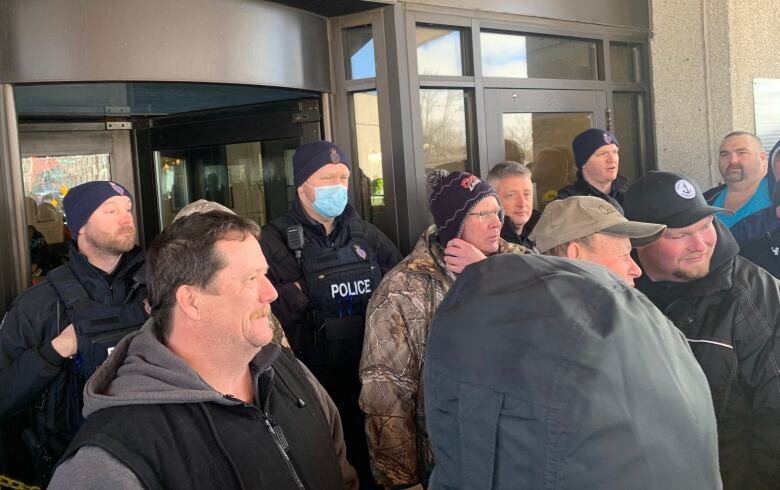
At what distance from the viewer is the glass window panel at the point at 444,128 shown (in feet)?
14.1

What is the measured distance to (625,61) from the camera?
5555 millimetres

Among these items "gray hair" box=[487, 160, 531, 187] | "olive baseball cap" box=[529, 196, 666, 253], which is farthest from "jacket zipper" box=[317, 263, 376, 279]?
"olive baseball cap" box=[529, 196, 666, 253]

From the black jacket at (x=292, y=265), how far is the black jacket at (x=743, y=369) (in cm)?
168

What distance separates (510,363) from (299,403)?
116cm

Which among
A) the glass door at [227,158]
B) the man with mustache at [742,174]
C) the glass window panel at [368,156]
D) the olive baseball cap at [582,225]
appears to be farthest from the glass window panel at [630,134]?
the olive baseball cap at [582,225]

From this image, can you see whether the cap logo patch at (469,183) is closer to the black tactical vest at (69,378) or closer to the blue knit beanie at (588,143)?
the black tactical vest at (69,378)

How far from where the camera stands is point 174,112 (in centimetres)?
490

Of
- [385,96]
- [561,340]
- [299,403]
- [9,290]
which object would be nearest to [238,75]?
[385,96]

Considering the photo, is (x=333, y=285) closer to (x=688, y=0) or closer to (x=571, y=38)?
(x=571, y=38)

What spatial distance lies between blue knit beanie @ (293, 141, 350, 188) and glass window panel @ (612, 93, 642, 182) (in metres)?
2.94

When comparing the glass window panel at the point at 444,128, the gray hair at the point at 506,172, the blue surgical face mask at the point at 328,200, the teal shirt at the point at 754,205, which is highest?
the glass window panel at the point at 444,128

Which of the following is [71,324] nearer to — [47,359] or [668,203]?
[47,359]

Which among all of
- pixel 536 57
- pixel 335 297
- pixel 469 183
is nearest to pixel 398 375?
pixel 335 297

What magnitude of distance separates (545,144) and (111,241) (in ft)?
10.4
